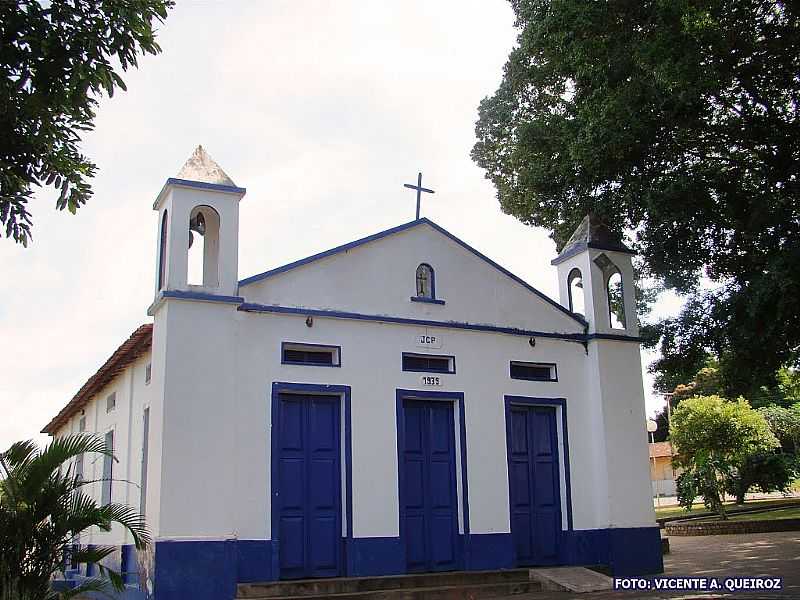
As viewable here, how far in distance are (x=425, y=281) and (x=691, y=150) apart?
553 centimetres

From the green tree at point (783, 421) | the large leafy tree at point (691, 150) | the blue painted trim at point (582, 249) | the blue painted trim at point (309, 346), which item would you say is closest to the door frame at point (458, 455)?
the blue painted trim at point (309, 346)

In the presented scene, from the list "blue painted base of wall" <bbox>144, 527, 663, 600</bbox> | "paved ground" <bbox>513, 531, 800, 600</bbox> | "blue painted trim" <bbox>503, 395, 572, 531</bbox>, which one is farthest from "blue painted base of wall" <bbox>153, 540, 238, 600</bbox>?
"blue painted trim" <bbox>503, 395, 572, 531</bbox>

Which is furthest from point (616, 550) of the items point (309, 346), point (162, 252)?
point (162, 252)

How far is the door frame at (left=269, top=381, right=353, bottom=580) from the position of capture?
430 inches

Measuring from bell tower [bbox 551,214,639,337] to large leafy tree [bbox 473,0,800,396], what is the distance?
2.90 feet

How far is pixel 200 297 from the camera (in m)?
10.9

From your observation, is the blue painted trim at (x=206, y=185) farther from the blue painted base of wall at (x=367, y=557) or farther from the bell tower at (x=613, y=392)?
the bell tower at (x=613, y=392)

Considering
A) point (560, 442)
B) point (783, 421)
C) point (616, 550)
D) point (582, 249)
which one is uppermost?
point (582, 249)

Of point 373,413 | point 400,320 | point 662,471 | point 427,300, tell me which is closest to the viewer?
point 373,413

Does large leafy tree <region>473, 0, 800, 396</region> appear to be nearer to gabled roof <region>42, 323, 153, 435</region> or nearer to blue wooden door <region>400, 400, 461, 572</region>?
blue wooden door <region>400, 400, 461, 572</region>

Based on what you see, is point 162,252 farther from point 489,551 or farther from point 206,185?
point 489,551

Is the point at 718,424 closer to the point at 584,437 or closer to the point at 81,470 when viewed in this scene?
the point at 584,437

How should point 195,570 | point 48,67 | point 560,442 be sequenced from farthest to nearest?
1. point 560,442
2. point 195,570
3. point 48,67

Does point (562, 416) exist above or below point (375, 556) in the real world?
above
